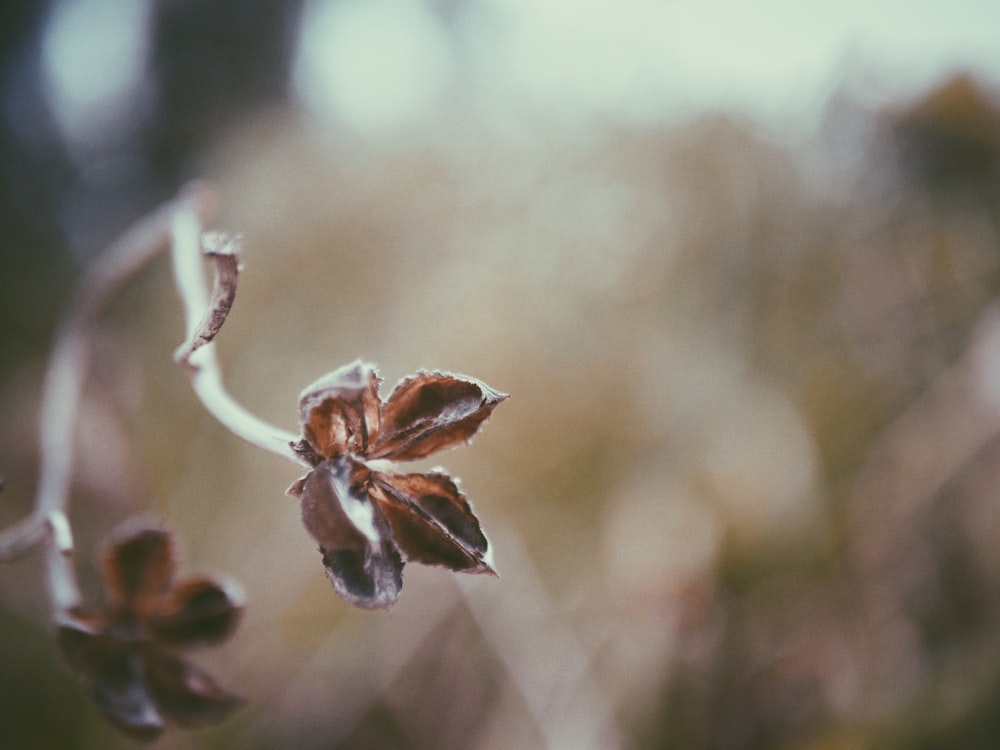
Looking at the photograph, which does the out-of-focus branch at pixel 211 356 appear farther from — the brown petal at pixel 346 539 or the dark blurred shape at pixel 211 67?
the dark blurred shape at pixel 211 67

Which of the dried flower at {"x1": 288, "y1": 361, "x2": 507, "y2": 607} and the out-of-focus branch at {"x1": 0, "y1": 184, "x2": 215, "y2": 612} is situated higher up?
the out-of-focus branch at {"x1": 0, "y1": 184, "x2": 215, "y2": 612}

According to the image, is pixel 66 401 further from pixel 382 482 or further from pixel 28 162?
pixel 28 162

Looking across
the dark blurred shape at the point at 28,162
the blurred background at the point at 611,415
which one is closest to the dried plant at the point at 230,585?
the blurred background at the point at 611,415

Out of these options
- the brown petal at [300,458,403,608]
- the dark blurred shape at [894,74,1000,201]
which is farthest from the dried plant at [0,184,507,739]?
the dark blurred shape at [894,74,1000,201]

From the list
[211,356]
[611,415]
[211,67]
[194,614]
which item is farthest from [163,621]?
[211,67]

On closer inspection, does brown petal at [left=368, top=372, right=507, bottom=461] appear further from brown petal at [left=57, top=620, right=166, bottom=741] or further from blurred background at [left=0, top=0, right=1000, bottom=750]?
blurred background at [left=0, top=0, right=1000, bottom=750]

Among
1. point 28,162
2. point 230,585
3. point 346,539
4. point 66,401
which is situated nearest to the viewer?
point 346,539

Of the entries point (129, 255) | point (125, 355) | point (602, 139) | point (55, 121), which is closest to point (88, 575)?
point (125, 355)
